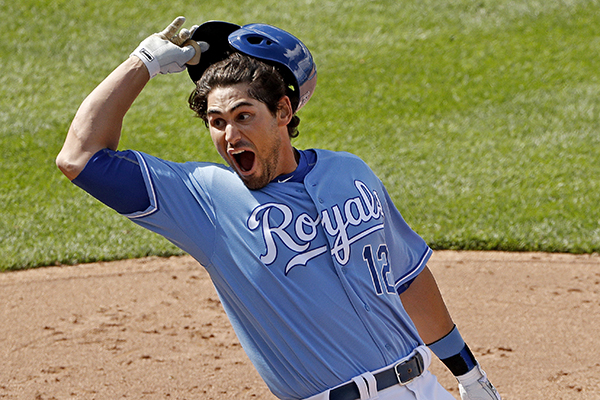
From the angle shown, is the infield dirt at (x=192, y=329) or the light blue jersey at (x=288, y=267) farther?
the infield dirt at (x=192, y=329)

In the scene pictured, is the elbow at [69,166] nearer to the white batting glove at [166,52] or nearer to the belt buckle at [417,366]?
the white batting glove at [166,52]

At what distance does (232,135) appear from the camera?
2.44m

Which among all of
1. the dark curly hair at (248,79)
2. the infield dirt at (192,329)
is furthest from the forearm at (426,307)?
the infield dirt at (192,329)

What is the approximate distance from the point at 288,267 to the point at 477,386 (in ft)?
4.54

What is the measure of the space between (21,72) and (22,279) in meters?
5.06

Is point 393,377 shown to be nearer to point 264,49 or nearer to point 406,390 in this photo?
point 406,390

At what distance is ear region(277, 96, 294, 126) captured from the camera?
260 cm

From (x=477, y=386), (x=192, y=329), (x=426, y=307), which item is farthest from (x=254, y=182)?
(x=192, y=329)

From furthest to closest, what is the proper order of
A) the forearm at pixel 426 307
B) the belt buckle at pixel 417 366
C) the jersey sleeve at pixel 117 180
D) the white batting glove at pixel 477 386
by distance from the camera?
1. the white batting glove at pixel 477 386
2. the forearm at pixel 426 307
3. the belt buckle at pixel 417 366
4. the jersey sleeve at pixel 117 180

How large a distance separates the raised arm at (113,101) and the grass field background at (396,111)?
3.88 metres

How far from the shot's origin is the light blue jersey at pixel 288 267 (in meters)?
2.33

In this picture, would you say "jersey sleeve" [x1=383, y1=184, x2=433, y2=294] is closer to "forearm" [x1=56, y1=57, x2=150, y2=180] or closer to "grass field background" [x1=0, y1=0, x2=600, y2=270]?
"forearm" [x1=56, y1=57, x2=150, y2=180]

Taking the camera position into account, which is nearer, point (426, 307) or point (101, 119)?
point (101, 119)

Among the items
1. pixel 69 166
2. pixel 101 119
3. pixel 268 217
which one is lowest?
pixel 268 217
